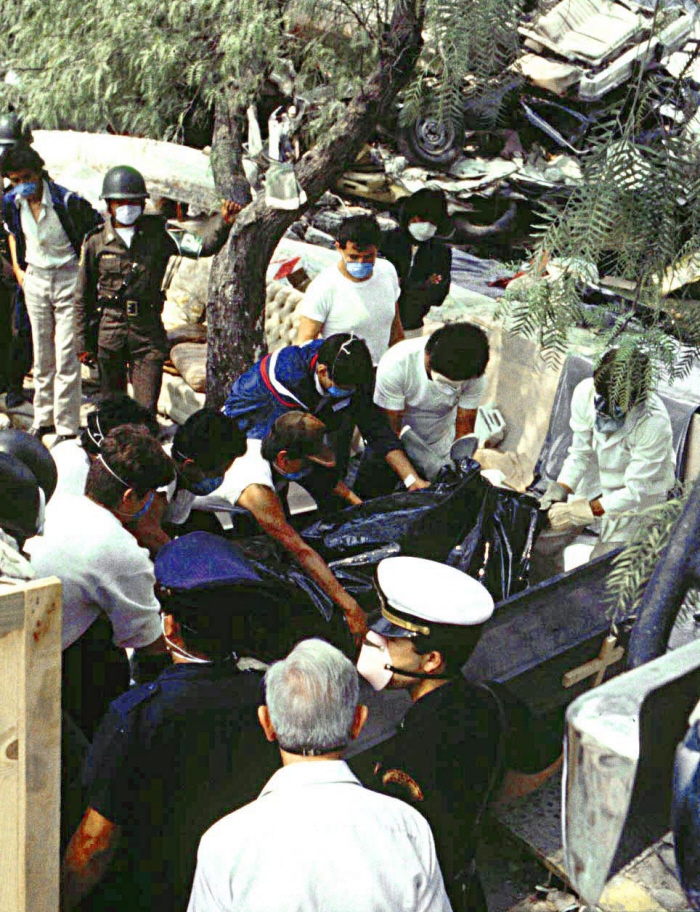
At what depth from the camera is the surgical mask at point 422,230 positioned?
5.80 meters

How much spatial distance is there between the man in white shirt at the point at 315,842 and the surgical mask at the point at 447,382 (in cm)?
252

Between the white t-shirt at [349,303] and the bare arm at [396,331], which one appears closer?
the white t-shirt at [349,303]

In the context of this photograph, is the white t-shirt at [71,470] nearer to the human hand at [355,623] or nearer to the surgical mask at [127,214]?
the human hand at [355,623]

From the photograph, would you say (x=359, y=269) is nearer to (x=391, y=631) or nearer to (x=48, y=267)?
(x=48, y=267)

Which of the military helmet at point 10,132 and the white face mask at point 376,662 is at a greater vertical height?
the military helmet at point 10,132

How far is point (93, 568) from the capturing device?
9.18ft

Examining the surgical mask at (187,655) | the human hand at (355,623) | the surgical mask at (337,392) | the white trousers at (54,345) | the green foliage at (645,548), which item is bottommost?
the white trousers at (54,345)

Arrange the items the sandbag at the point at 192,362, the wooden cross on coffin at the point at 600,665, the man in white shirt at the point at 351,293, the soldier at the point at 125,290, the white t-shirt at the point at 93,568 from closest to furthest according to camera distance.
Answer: the white t-shirt at the point at 93,568 < the wooden cross on coffin at the point at 600,665 < the man in white shirt at the point at 351,293 < the soldier at the point at 125,290 < the sandbag at the point at 192,362

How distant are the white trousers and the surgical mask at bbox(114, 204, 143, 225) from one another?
0.51 m

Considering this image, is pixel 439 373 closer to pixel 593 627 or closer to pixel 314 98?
pixel 593 627

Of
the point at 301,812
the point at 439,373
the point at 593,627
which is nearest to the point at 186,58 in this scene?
the point at 439,373

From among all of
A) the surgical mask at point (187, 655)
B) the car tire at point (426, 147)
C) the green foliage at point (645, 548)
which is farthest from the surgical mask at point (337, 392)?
the car tire at point (426, 147)

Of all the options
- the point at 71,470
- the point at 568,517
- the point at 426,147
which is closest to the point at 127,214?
the point at 71,470

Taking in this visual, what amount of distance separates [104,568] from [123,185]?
3.11m
